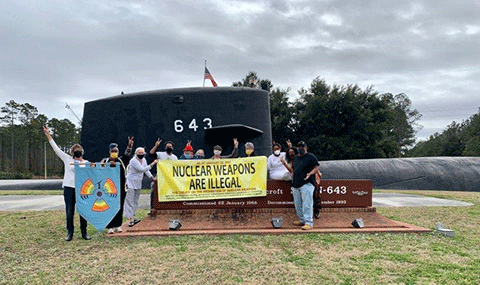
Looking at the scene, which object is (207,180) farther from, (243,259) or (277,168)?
(243,259)

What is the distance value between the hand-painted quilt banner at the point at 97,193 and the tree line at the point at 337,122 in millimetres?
29869

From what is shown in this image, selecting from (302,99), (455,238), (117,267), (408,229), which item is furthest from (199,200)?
(302,99)

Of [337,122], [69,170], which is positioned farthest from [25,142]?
[69,170]

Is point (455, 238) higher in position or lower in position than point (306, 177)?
lower

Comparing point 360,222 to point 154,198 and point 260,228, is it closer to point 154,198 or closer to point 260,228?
point 260,228

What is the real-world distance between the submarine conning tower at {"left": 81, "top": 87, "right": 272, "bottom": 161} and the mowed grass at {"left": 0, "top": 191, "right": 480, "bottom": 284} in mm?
4384

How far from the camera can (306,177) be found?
6.69 metres

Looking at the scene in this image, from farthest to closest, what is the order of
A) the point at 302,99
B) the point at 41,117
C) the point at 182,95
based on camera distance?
1. the point at 41,117
2. the point at 302,99
3. the point at 182,95

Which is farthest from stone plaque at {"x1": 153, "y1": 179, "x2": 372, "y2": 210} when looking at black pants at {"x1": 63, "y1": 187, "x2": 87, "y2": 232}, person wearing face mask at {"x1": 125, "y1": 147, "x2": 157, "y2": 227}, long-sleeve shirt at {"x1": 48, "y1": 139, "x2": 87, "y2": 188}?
long-sleeve shirt at {"x1": 48, "y1": 139, "x2": 87, "y2": 188}

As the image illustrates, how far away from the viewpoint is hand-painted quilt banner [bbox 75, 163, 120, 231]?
6.27 m

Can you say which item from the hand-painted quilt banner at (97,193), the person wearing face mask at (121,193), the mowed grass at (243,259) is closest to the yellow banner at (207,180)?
the person wearing face mask at (121,193)

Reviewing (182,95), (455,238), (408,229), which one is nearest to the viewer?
(455,238)

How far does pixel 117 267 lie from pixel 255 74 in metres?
48.3

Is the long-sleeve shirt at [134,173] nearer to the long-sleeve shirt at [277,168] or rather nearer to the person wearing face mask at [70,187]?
the person wearing face mask at [70,187]
